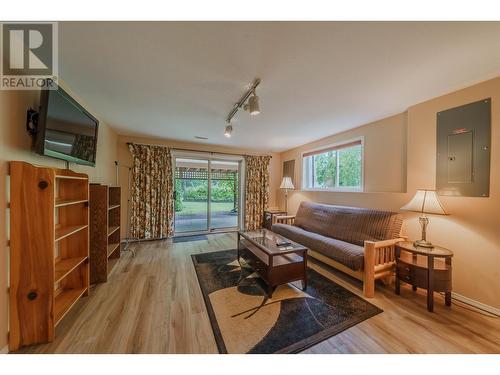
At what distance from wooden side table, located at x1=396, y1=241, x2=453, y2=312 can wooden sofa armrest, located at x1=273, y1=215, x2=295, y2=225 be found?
1.99 metres

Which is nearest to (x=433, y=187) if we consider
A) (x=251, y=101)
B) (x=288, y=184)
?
(x=251, y=101)

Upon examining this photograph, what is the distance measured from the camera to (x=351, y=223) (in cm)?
269

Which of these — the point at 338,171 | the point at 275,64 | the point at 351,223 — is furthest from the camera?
the point at 338,171

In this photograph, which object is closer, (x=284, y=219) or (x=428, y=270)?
(x=428, y=270)

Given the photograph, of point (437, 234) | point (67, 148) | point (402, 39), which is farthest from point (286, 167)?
point (67, 148)

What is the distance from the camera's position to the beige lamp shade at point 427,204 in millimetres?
1800

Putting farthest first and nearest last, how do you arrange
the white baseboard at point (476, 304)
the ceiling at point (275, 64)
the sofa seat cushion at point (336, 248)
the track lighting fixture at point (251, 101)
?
1. the sofa seat cushion at point (336, 248)
2. the track lighting fixture at point (251, 101)
3. the white baseboard at point (476, 304)
4. the ceiling at point (275, 64)

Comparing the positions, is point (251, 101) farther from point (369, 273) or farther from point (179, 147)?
point (179, 147)

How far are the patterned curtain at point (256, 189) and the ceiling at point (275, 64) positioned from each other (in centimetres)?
226

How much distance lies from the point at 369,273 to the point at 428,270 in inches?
19.1

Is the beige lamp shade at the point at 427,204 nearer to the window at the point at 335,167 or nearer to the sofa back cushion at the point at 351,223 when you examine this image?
the sofa back cushion at the point at 351,223

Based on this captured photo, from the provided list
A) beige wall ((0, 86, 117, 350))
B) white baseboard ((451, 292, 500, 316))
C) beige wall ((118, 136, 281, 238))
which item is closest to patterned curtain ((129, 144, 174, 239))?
beige wall ((118, 136, 281, 238))

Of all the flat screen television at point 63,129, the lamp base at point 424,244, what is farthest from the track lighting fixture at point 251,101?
the lamp base at point 424,244

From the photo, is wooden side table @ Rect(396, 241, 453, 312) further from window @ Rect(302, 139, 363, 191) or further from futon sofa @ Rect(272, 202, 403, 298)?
window @ Rect(302, 139, 363, 191)
